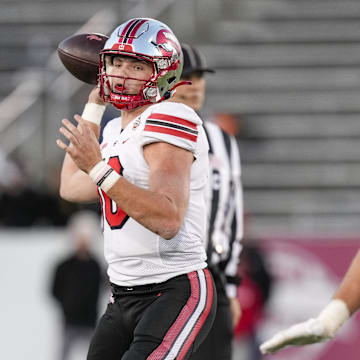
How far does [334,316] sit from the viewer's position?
3.43 m

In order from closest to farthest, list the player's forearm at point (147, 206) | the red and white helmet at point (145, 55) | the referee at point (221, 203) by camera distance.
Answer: the player's forearm at point (147, 206), the red and white helmet at point (145, 55), the referee at point (221, 203)

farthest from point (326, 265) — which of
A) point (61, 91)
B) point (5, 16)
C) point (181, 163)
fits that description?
point (5, 16)

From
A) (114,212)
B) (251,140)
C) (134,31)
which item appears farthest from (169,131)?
(251,140)

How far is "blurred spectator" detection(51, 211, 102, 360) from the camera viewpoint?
24.7ft

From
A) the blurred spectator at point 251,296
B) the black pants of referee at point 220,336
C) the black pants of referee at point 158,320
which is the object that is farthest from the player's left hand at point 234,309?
the blurred spectator at point 251,296

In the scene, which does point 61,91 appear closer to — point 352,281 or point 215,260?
point 215,260

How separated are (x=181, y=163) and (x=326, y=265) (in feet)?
15.3

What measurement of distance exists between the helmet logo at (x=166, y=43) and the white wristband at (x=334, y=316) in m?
1.08

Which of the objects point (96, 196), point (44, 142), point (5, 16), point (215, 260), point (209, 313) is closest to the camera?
point (209, 313)

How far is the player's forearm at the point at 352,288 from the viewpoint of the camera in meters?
3.41

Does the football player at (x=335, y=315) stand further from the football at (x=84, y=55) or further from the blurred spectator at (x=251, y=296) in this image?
the blurred spectator at (x=251, y=296)

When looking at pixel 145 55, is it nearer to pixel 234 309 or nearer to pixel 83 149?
pixel 83 149

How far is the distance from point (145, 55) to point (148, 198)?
61 cm

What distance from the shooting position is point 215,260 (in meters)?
4.41
